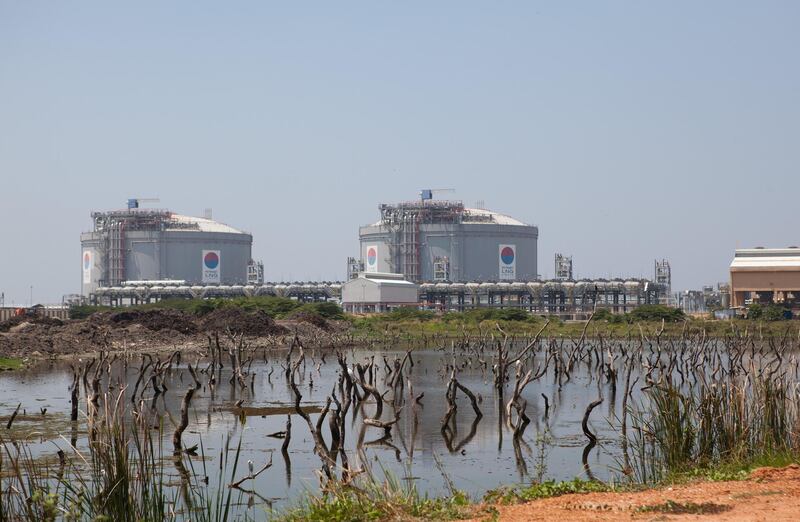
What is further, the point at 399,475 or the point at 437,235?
the point at 437,235

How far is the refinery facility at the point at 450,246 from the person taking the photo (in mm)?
158000

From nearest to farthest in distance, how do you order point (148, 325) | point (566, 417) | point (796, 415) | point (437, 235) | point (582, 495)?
point (582, 495)
point (796, 415)
point (566, 417)
point (148, 325)
point (437, 235)

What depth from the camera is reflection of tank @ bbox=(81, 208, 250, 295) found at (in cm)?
16525

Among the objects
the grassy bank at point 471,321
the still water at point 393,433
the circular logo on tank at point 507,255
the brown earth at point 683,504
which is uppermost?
the circular logo on tank at point 507,255

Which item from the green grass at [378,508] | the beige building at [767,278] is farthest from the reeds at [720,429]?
the beige building at [767,278]

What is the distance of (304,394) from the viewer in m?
47.5

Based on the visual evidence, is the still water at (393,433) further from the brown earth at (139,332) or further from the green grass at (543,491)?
the brown earth at (139,332)

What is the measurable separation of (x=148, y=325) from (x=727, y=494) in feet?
241

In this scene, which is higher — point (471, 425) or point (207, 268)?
point (207, 268)

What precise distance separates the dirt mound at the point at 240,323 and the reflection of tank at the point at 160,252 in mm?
69159

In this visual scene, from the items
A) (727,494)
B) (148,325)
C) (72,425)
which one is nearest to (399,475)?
(727,494)

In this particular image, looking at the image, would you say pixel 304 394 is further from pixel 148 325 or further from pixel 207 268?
pixel 207 268

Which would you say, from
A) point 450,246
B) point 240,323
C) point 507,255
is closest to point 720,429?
point 240,323

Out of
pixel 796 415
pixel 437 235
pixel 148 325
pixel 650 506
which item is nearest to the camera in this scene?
pixel 650 506
